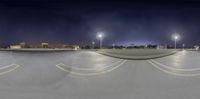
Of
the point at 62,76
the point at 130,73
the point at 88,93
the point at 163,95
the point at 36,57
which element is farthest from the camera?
the point at 36,57

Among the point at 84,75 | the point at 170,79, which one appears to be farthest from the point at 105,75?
the point at 170,79

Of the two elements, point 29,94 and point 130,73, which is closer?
point 29,94

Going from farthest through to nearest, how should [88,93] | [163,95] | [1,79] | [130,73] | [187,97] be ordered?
[130,73]
[1,79]
[88,93]
[163,95]
[187,97]

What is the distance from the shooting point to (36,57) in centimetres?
4856

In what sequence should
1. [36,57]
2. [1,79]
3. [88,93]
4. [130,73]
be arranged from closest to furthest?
[88,93] → [1,79] → [130,73] → [36,57]

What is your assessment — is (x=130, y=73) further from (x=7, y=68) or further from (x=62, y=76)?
(x=7, y=68)

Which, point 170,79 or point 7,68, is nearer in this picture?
point 170,79

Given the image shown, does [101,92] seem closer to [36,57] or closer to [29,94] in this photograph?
[29,94]

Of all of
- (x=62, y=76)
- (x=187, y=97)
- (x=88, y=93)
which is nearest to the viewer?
(x=187, y=97)

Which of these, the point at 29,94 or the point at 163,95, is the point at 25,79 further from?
the point at 163,95

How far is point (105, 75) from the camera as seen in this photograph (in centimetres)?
3522

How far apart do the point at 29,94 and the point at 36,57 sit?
79.6 feet

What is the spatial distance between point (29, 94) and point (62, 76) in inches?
345

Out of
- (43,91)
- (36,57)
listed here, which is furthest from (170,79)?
(36,57)
